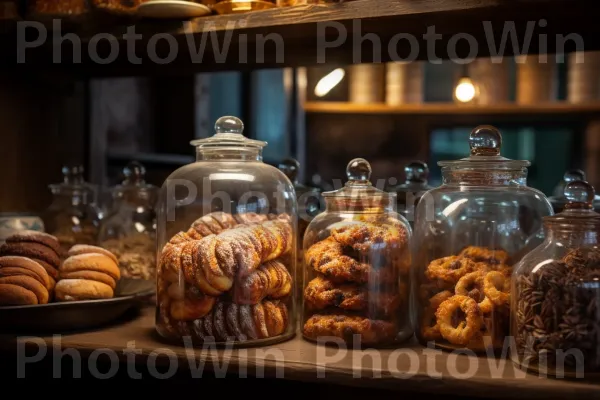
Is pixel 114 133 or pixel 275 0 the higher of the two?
pixel 275 0

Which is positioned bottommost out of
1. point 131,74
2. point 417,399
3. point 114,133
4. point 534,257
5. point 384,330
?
point 417,399

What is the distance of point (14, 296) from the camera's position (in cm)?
107

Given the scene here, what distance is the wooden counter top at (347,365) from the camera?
32.9 inches

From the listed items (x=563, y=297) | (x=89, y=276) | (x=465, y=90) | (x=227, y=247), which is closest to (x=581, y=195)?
(x=563, y=297)

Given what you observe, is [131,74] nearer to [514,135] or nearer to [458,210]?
[458,210]

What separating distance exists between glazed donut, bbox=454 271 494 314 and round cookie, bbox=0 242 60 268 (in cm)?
72

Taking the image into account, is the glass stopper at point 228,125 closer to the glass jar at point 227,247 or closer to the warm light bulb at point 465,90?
the glass jar at point 227,247

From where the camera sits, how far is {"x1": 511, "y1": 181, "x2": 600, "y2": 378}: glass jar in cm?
84

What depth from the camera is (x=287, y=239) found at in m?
1.10

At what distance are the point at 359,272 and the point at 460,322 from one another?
170 mm

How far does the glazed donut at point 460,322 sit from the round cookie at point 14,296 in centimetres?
68

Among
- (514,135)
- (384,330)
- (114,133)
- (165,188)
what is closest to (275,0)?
(165,188)

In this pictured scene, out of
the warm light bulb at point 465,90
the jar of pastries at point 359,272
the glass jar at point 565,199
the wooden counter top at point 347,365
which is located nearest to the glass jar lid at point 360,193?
the jar of pastries at point 359,272

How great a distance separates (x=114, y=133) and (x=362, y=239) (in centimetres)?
125
